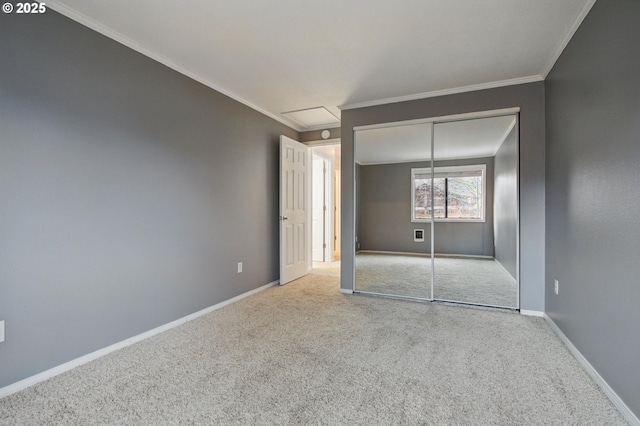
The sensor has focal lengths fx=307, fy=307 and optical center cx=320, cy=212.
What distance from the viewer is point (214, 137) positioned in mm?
3318

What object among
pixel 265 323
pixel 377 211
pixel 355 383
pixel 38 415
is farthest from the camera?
pixel 377 211

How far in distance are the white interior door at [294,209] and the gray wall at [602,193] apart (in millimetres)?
3057

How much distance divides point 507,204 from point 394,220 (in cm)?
126

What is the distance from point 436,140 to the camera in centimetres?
362

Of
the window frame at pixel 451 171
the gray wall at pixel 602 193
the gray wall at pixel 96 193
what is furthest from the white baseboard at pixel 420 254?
the gray wall at pixel 96 193

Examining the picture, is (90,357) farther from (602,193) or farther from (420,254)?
(602,193)

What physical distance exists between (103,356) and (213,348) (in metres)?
0.77

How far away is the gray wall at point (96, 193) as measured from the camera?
1.84m

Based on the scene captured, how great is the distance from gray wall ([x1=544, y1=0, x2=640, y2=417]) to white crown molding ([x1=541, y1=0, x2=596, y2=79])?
0.05 m

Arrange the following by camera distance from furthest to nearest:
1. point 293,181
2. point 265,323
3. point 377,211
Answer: point 293,181
point 377,211
point 265,323

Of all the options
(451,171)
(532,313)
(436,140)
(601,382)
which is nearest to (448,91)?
(436,140)

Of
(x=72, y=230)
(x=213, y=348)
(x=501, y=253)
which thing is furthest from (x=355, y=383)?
(x=501, y=253)

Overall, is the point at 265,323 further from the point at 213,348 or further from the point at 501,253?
the point at 501,253

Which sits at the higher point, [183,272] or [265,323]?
[183,272]
